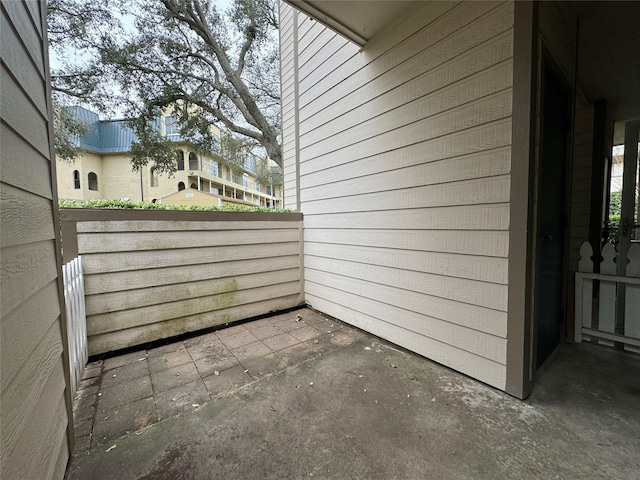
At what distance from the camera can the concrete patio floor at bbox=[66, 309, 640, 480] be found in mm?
1198

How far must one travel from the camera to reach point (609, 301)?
2.14m

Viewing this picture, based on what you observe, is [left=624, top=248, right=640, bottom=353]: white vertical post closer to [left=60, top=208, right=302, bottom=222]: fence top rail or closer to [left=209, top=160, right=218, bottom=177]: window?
[left=60, top=208, right=302, bottom=222]: fence top rail

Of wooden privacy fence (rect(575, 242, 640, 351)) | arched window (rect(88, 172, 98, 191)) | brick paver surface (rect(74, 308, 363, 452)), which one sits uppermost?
arched window (rect(88, 172, 98, 191))

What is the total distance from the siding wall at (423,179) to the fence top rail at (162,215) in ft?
2.23

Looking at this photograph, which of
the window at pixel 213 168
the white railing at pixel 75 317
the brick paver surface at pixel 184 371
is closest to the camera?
the brick paver surface at pixel 184 371

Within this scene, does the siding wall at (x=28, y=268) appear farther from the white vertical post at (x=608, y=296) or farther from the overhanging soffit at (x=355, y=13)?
the white vertical post at (x=608, y=296)

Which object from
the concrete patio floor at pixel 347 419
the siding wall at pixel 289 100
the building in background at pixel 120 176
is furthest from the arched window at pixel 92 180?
the concrete patio floor at pixel 347 419

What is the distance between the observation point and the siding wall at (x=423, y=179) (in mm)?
1687

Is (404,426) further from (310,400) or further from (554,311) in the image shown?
(554,311)

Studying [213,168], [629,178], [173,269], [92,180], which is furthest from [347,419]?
[213,168]

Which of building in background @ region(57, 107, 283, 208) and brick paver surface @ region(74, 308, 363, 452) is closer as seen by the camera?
brick paver surface @ region(74, 308, 363, 452)

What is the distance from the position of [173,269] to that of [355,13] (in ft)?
9.26

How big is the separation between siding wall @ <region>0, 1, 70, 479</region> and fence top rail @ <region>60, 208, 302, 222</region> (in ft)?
3.78

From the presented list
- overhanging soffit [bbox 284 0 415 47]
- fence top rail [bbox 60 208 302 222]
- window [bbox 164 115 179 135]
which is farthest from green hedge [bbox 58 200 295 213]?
window [bbox 164 115 179 135]
